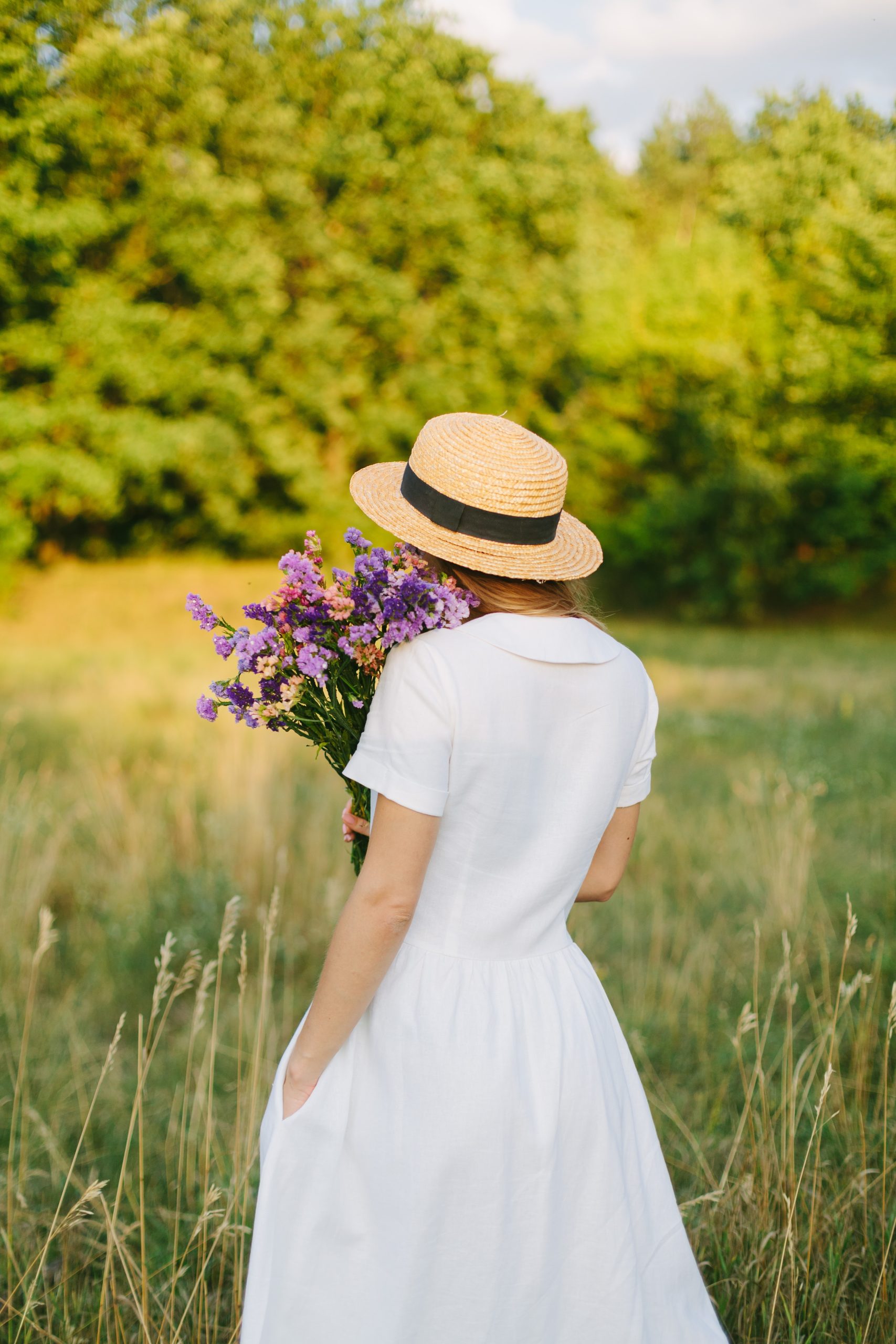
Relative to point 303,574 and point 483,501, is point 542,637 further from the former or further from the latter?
point 303,574

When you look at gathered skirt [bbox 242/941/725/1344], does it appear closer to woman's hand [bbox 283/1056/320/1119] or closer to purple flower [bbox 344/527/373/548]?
woman's hand [bbox 283/1056/320/1119]

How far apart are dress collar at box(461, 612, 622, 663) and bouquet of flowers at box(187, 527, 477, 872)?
4cm

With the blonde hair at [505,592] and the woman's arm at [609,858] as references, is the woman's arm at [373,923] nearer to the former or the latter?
the blonde hair at [505,592]

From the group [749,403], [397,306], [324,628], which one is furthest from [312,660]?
[397,306]

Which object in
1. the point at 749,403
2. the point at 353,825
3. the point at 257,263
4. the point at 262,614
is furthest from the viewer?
the point at 749,403

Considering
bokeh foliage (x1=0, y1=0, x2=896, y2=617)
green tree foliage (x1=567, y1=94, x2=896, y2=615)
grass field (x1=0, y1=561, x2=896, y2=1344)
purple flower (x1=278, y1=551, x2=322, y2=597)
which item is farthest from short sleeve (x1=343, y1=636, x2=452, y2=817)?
green tree foliage (x1=567, y1=94, x2=896, y2=615)

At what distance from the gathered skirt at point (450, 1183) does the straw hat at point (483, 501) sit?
0.61 m

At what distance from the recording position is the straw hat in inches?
55.9

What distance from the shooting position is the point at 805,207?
1652cm

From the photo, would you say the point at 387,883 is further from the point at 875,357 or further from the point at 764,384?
the point at 764,384

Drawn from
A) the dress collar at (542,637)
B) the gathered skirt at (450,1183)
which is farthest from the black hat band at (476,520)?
the gathered skirt at (450,1183)

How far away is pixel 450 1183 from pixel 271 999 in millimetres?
2518

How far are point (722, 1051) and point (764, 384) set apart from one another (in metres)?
17.7

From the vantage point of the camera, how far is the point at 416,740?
1.30m
